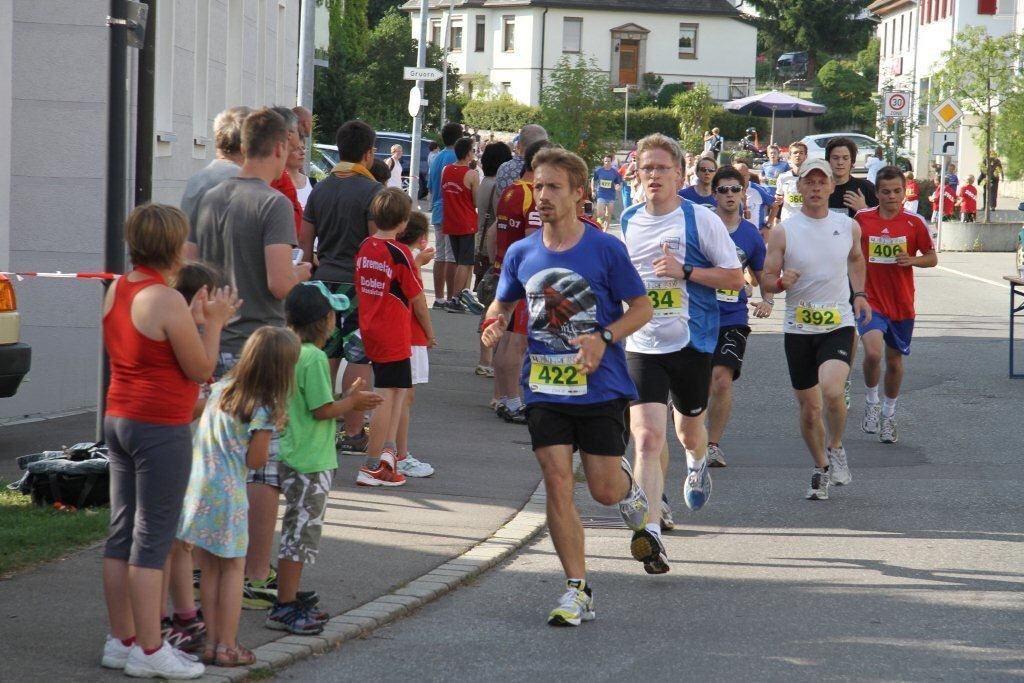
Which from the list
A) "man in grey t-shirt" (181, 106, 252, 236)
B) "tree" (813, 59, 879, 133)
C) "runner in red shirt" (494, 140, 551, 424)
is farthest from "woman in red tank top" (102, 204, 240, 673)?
"tree" (813, 59, 879, 133)

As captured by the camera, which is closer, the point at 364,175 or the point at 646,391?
the point at 646,391

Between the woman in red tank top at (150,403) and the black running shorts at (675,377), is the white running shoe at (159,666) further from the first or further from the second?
the black running shorts at (675,377)

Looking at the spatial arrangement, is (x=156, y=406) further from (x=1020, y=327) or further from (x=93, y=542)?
(x=1020, y=327)

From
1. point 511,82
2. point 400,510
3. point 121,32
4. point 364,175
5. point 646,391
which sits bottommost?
point 400,510

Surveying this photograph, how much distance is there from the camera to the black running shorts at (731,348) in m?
10.4

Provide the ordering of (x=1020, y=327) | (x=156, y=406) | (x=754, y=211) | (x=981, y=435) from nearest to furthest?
(x=156, y=406), (x=981, y=435), (x=754, y=211), (x=1020, y=327)

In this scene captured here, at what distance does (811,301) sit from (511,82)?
285ft

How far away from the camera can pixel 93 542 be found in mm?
7453

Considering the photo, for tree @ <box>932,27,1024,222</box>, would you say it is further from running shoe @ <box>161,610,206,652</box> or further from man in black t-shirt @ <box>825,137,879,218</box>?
running shoe @ <box>161,610,206,652</box>

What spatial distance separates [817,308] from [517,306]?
3142 mm

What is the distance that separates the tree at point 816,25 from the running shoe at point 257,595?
99.7m

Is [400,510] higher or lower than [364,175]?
lower

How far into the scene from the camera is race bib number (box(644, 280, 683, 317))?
26.4 feet

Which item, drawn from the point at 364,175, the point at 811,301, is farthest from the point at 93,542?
the point at 811,301
